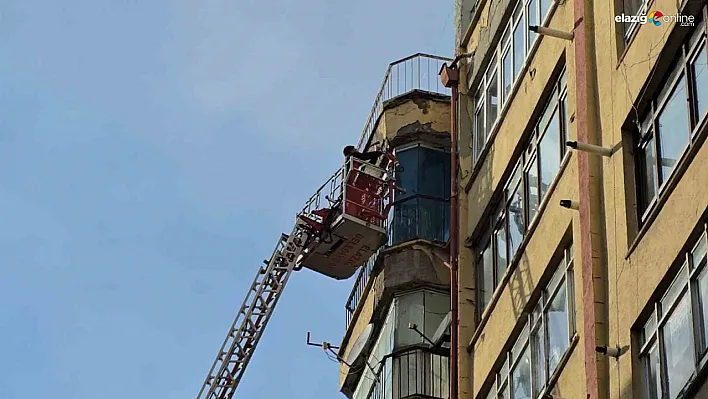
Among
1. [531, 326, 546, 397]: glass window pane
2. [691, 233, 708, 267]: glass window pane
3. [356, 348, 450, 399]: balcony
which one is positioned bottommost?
[691, 233, 708, 267]: glass window pane

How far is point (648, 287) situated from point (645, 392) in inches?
48.0

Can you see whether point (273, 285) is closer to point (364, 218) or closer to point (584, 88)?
point (364, 218)

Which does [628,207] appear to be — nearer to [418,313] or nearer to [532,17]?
[532,17]

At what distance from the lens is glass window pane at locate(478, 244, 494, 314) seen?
2503 centimetres

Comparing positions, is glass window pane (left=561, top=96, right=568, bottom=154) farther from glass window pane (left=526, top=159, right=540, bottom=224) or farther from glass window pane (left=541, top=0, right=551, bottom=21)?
glass window pane (left=541, top=0, right=551, bottom=21)

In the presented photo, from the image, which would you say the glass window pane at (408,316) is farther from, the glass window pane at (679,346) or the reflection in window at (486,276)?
the glass window pane at (679,346)

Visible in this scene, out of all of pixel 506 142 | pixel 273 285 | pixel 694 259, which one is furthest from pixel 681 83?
pixel 273 285

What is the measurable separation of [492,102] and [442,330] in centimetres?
414

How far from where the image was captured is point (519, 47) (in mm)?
25078

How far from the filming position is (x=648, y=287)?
699 inches

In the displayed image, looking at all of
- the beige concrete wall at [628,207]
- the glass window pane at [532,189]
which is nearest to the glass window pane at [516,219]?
the glass window pane at [532,189]

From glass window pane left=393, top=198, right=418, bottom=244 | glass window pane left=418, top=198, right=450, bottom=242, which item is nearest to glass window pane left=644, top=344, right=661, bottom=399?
glass window pane left=418, top=198, right=450, bottom=242

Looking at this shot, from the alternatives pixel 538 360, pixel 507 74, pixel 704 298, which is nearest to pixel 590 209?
pixel 538 360

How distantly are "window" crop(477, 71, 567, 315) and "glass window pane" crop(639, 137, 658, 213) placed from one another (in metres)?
3.11
